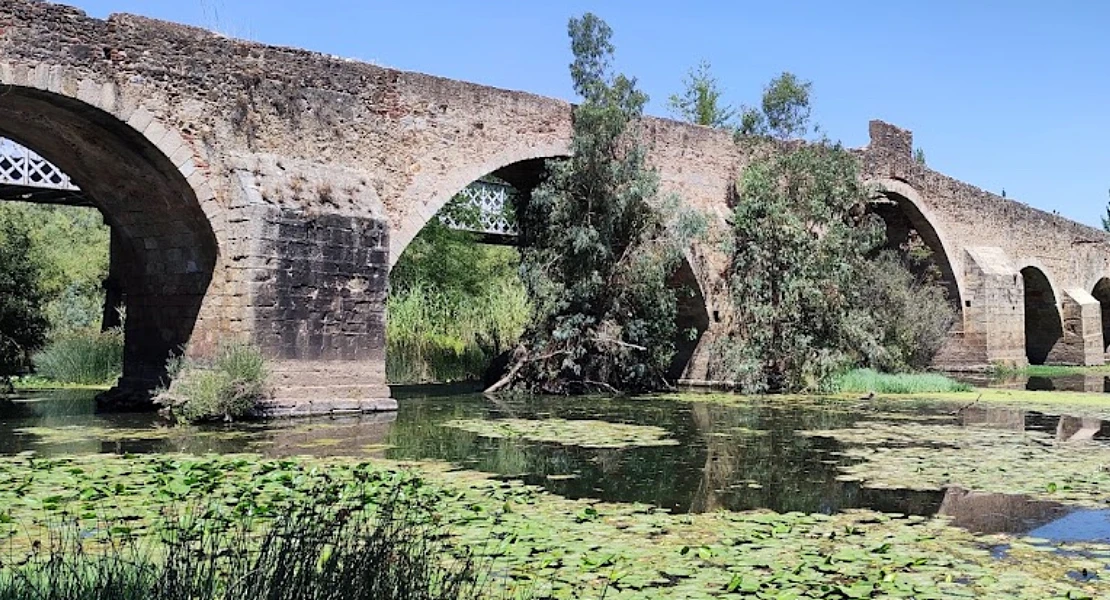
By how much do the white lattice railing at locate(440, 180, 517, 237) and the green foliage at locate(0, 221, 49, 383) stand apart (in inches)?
511

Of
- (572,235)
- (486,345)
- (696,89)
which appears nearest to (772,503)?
(572,235)

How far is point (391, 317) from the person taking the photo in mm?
18500

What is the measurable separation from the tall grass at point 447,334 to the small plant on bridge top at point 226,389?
7.15 metres

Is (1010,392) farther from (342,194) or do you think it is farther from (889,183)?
(342,194)

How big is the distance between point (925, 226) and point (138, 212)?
16.5 m

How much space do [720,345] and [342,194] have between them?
7.29 meters

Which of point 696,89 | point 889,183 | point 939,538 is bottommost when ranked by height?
point 939,538

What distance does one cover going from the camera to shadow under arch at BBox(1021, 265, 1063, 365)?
3022 cm

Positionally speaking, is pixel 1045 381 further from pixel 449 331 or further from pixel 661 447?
pixel 661 447

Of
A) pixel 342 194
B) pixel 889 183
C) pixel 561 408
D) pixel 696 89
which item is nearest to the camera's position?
pixel 342 194

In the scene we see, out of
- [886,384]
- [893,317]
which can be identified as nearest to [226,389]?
[886,384]

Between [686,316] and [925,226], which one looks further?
Result: [925,226]

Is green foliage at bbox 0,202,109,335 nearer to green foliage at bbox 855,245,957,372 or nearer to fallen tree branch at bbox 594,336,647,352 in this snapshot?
fallen tree branch at bbox 594,336,647,352

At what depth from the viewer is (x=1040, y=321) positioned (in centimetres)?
3106
